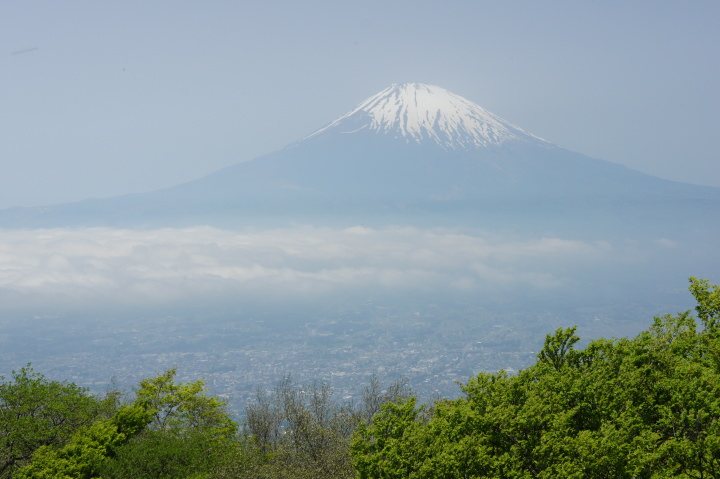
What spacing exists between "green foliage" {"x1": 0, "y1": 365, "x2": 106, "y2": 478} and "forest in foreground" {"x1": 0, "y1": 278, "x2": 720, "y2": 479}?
7 cm

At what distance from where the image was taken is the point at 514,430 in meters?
18.4

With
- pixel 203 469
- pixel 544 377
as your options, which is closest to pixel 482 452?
pixel 544 377

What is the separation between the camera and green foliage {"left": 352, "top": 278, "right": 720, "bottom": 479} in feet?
51.5

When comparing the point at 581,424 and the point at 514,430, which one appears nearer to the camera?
the point at 514,430

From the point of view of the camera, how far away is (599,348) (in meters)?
23.9

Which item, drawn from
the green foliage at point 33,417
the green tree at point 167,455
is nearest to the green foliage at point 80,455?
the green tree at point 167,455

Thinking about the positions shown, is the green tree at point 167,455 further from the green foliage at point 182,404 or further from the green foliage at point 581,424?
the green foliage at point 581,424

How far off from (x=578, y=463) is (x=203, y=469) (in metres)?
19.2

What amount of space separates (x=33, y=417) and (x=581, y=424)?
27.5 metres

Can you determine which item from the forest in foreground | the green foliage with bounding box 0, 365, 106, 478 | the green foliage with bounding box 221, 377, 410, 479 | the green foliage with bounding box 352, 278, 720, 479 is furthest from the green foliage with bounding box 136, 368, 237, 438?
A: the green foliage with bounding box 352, 278, 720, 479

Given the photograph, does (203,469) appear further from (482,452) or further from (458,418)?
(482,452)

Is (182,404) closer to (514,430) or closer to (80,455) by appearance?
(80,455)

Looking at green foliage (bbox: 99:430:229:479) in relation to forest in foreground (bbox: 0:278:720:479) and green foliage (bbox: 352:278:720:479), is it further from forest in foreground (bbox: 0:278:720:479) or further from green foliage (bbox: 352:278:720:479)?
green foliage (bbox: 352:278:720:479)

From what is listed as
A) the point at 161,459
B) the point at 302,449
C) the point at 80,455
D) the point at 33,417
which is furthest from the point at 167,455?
the point at 302,449
